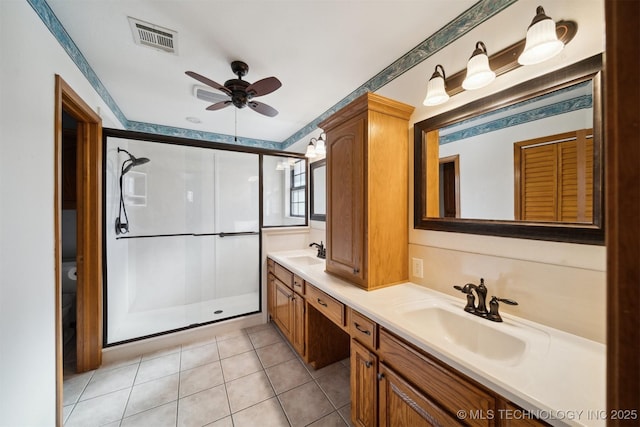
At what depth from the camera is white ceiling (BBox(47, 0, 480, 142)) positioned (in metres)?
1.36

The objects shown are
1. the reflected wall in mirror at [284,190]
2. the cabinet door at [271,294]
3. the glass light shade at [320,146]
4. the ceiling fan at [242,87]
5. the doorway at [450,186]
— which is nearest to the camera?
the doorway at [450,186]

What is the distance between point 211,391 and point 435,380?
1.65 metres

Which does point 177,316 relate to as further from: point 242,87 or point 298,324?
point 242,87

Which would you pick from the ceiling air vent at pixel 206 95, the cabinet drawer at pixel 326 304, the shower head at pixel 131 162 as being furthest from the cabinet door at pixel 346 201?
the shower head at pixel 131 162

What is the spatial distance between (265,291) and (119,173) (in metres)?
2.03

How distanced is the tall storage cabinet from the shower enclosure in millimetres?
1432

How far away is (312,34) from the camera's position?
157 cm

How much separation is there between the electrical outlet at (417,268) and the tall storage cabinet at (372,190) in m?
0.06

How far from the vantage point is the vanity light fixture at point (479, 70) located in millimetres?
1163

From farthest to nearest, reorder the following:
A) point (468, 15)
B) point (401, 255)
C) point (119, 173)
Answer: point (119, 173)
point (401, 255)
point (468, 15)

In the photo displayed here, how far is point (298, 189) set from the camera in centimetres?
330

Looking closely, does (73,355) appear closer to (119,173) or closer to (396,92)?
(119,173)

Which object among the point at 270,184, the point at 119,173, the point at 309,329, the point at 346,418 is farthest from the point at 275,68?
the point at 346,418
